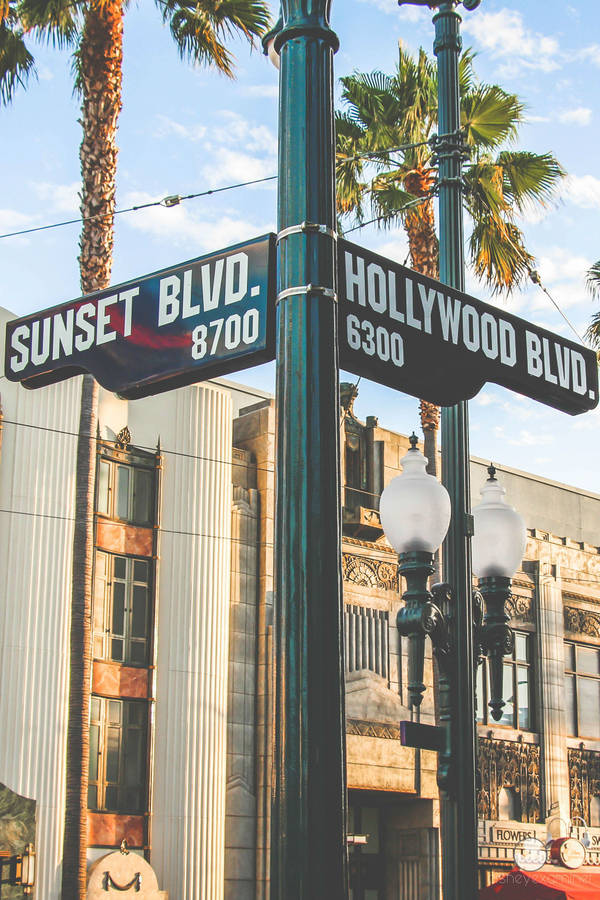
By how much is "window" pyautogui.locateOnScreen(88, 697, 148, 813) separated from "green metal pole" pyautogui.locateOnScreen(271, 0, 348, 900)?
2090 cm

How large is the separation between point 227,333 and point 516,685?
92.3 feet

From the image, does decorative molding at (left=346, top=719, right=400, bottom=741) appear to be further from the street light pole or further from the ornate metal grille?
the street light pole

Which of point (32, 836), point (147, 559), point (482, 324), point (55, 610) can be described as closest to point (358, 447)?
point (147, 559)

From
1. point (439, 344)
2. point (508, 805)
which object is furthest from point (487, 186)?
point (439, 344)

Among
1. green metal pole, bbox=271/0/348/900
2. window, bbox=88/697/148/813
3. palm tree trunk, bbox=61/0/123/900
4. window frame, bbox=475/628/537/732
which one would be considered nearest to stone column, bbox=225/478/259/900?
window, bbox=88/697/148/813

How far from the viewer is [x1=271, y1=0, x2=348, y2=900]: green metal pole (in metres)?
3.38

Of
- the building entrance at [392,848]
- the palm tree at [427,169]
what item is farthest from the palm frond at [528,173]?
the building entrance at [392,848]

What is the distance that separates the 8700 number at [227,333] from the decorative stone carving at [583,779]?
1169 inches

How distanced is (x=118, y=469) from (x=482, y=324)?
2083 centimetres

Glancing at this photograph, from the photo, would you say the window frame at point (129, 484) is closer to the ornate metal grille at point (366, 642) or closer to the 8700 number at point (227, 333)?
the ornate metal grille at point (366, 642)

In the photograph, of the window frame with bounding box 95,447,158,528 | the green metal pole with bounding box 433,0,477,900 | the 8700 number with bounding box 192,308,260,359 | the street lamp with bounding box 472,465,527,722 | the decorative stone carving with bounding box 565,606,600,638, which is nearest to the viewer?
the 8700 number with bounding box 192,308,260,359

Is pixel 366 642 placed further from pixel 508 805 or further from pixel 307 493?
pixel 307 493

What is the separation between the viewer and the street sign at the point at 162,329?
4.14m

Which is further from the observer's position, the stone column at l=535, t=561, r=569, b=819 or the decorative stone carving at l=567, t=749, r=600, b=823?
the decorative stone carving at l=567, t=749, r=600, b=823
